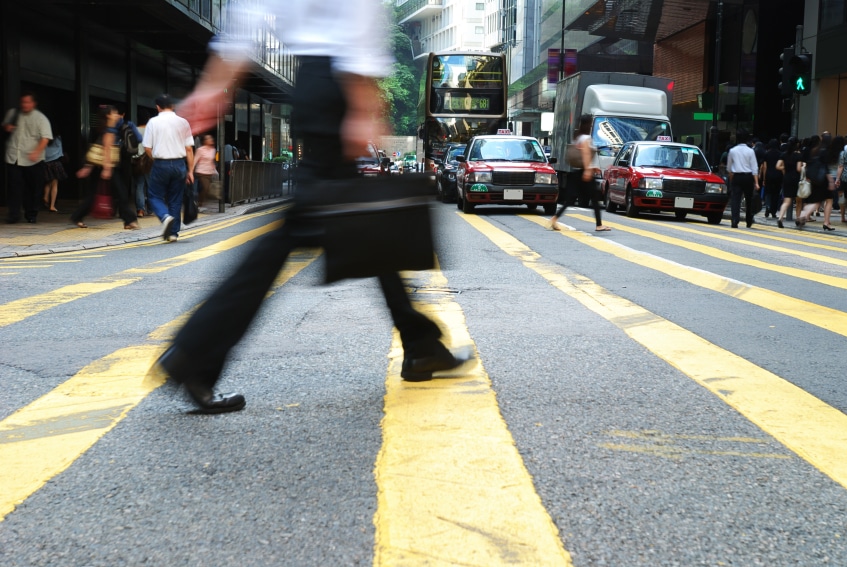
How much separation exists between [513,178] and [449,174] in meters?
5.12

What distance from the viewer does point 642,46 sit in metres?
53.9

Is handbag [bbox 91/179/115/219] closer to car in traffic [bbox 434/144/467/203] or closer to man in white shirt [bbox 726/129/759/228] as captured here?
man in white shirt [bbox 726/129/759/228]

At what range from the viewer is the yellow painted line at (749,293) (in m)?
6.31

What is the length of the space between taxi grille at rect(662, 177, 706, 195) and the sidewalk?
8.32 metres

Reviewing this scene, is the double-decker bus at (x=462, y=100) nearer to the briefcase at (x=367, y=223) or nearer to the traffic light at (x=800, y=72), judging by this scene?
the traffic light at (x=800, y=72)

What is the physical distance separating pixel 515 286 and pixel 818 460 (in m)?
4.61

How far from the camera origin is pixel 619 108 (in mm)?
25781

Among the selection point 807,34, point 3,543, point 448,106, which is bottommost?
point 3,543

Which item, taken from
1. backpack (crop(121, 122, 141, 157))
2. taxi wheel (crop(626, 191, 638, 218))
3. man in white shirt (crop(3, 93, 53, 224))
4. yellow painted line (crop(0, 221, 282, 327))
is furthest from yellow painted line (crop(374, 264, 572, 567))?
taxi wheel (crop(626, 191, 638, 218))

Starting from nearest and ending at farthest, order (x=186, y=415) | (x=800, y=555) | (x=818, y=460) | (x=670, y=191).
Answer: (x=800, y=555)
(x=818, y=460)
(x=186, y=415)
(x=670, y=191)

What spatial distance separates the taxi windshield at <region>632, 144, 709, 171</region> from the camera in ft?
66.7

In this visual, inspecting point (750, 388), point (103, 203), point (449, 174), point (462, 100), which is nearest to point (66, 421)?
point (750, 388)

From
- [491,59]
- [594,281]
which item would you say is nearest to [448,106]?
[491,59]

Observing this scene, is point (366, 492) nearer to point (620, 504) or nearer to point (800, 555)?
point (620, 504)
